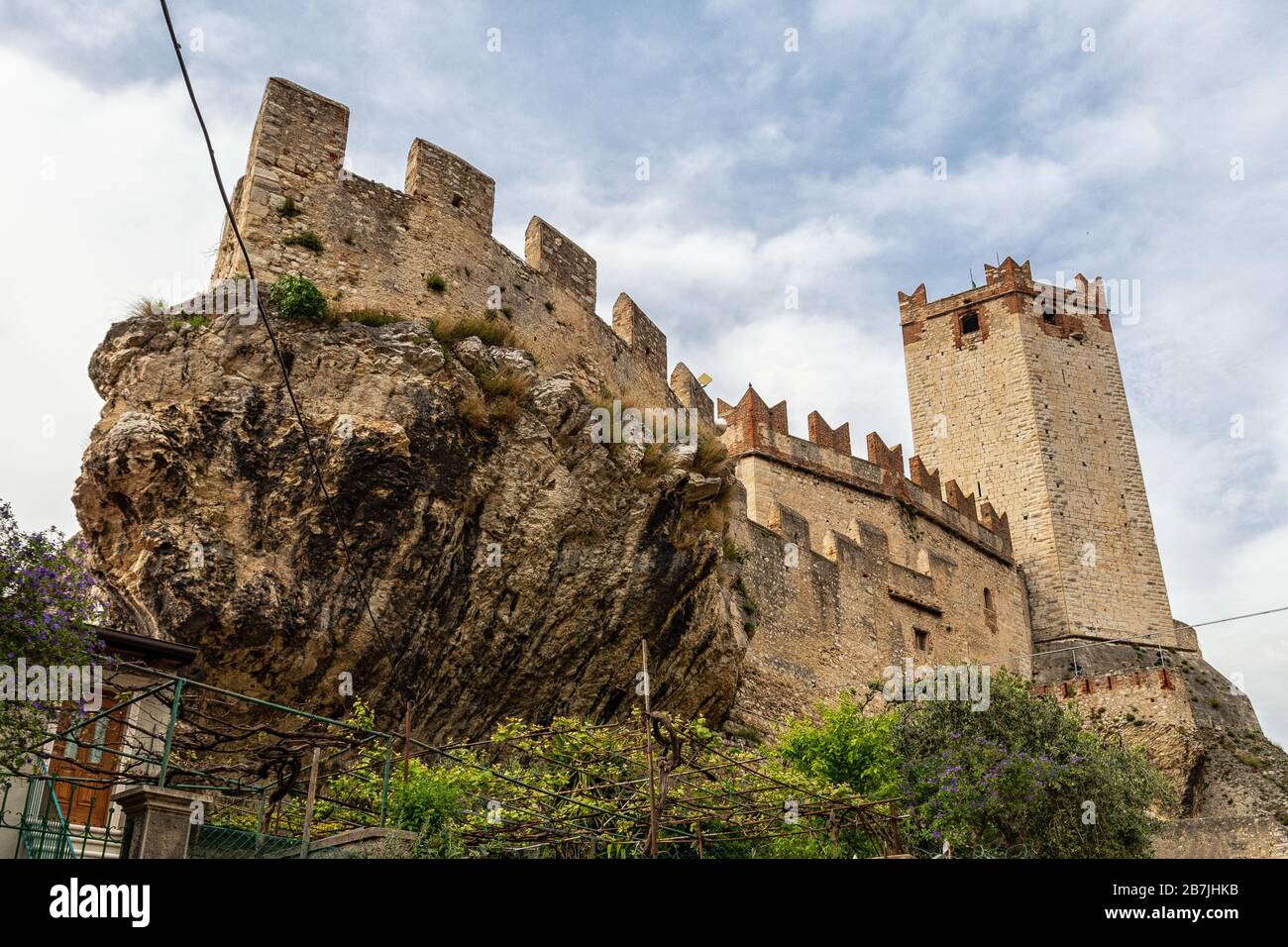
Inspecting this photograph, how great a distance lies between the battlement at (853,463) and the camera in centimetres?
3058

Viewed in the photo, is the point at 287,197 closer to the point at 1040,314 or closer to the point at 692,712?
the point at 692,712

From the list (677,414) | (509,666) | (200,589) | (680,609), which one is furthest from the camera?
(677,414)

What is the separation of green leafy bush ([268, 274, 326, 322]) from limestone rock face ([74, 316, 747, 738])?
225 millimetres

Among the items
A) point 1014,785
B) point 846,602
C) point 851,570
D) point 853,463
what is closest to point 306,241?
point 1014,785

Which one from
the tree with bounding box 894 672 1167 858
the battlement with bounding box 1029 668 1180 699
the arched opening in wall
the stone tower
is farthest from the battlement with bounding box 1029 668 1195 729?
the tree with bounding box 894 672 1167 858

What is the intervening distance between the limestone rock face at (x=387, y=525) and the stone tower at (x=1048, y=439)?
2334cm

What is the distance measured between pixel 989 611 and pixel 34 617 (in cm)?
2878

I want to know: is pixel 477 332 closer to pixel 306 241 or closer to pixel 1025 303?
pixel 306 241

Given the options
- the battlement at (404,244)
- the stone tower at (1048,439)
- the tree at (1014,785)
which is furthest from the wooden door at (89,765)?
the stone tower at (1048,439)

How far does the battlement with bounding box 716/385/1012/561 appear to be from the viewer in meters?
30.6

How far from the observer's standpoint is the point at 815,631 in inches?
981

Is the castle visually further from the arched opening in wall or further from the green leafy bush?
the green leafy bush
